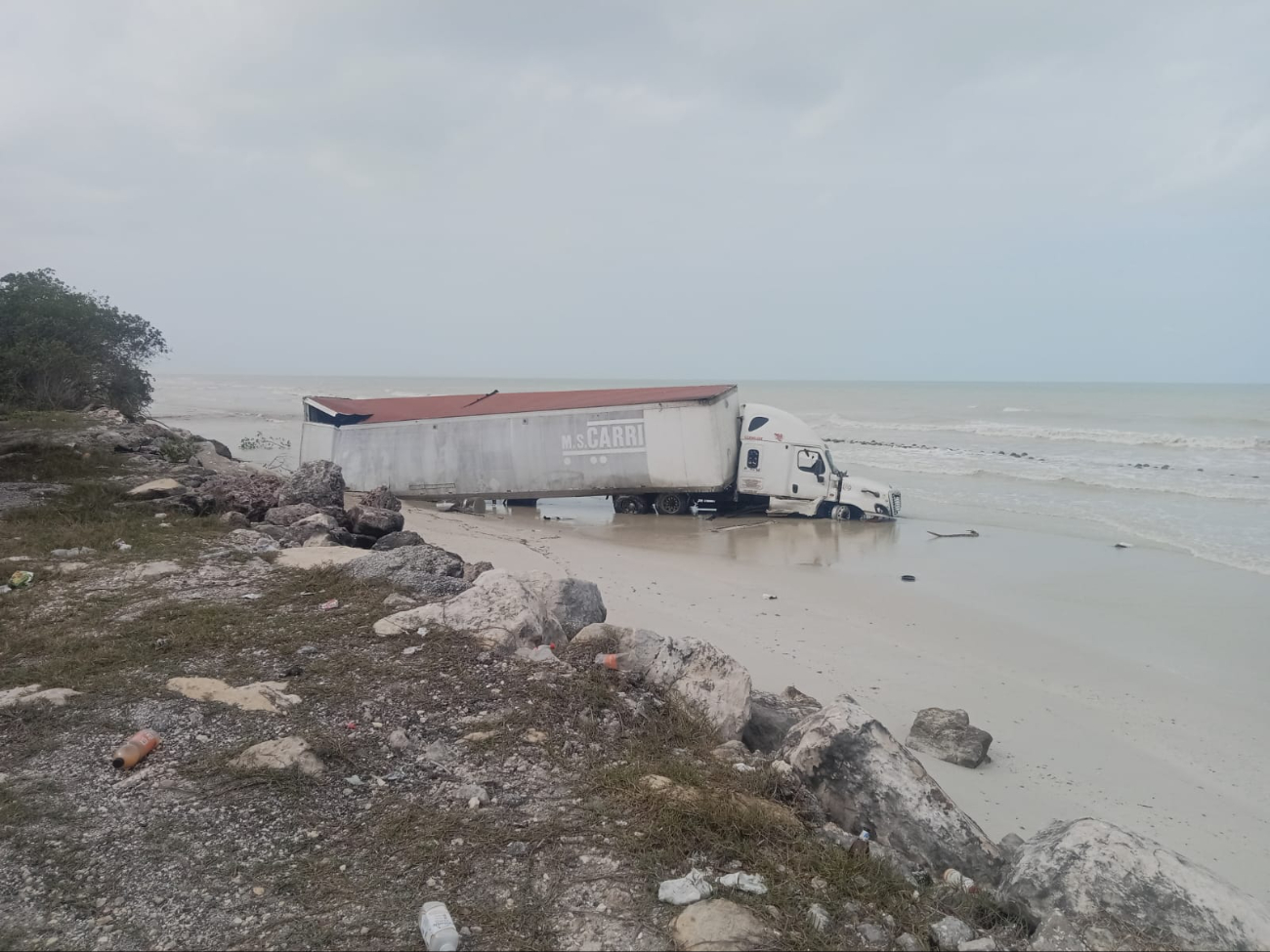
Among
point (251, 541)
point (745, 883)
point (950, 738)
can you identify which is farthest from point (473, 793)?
point (251, 541)

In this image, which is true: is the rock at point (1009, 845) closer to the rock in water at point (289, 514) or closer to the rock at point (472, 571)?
the rock at point (472, 571)

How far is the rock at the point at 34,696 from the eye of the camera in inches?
197

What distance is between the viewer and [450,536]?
1496cm

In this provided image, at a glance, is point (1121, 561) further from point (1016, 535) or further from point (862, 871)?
point (862, 871)

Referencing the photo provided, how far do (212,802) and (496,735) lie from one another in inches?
61.5

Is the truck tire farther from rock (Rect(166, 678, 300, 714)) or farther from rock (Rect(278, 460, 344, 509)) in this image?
rock (Rect(166, 678, 300, 714))

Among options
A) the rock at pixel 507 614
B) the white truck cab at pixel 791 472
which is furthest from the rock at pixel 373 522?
the white truck cab at pixel 791 472

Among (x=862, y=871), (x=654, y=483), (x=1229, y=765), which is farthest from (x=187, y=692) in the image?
(x=654, y=483)

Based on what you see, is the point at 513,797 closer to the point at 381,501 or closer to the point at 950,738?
the point at 950,738

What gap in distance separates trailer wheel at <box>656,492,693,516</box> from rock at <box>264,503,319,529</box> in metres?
9.01

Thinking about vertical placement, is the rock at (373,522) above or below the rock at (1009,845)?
above

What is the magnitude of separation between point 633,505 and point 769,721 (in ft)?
44.3

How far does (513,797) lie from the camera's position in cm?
412

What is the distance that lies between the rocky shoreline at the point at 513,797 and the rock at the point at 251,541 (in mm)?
2147
